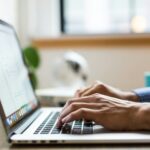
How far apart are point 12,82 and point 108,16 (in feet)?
5.33

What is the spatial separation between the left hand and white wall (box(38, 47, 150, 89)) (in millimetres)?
1461

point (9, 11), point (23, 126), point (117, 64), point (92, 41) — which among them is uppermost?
point (9, 11)

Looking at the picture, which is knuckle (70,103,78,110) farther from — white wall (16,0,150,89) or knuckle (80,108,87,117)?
white wall (16,0,150,89)

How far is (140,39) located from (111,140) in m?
1.63

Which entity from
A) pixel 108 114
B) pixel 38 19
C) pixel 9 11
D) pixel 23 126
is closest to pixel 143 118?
pixel 108 114

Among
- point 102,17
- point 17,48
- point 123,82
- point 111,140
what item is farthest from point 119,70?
point 111,140

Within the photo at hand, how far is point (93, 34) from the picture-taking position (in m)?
2.29

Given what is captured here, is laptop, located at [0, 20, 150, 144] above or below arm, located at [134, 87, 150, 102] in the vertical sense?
above

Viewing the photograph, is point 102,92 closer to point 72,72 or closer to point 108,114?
point 108,114

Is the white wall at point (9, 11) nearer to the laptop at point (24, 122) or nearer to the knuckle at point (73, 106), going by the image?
the laptop at point (24, 122)

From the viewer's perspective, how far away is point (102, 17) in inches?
94.3

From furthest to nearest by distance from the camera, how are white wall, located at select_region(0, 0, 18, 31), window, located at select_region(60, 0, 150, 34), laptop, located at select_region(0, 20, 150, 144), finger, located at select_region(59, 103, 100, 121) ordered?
window, located at select_region(60, 0, 150, 34) < white wall, located at select_region(0, 0, 18, 31) < finger, located at select_region(59, 103, 100, 121) < laptop, located at select_region(0, 20, 150, 144)

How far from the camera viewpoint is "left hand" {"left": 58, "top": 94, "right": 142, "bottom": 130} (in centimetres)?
70

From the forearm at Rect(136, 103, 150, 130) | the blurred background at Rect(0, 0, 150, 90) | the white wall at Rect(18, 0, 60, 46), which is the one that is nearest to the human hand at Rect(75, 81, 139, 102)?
the forearm at Rect(136, 103, 150, 130)
